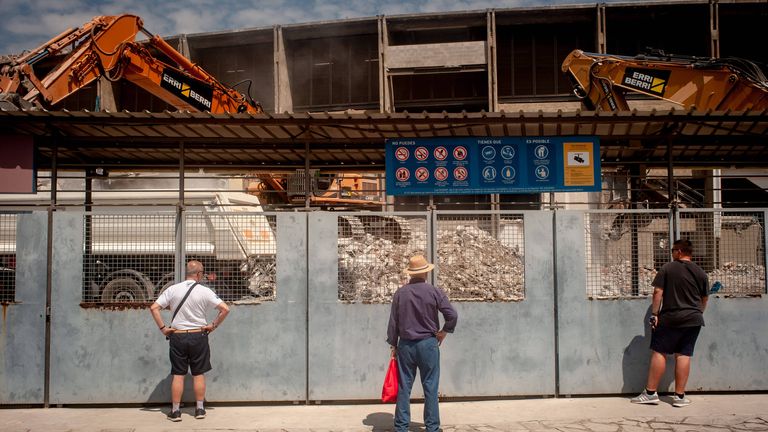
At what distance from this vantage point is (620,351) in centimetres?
760

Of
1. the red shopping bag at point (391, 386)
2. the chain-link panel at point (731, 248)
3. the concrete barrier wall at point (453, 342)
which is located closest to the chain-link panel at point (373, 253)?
the concrete barrier wall at point (453, 342)

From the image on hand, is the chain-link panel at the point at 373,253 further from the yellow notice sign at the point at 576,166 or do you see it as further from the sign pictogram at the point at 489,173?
the yellow notice sign at the point at 576,166

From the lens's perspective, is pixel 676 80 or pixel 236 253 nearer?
pixel 236 253

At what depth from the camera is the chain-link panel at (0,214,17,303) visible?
753 cm

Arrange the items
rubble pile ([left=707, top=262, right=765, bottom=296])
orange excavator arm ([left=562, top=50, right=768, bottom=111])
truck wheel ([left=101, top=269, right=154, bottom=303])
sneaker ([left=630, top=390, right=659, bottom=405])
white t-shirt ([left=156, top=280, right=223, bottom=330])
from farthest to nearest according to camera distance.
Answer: orange excavator arm ([left=562, top=50, right=768, bottom=111])
rubble pile ([left=707, top=262, right=765, bottom=296])
truck wheel ([left=101, top=269, right=154, bottom=303])
sneaker ([left=630, top=390, right=659, bottom=405])
white t-shirt ([left=156, top=280, right=223, bottom=330])

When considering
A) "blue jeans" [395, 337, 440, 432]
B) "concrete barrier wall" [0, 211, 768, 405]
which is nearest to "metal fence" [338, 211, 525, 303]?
"concrete barrier wall" [0, 211, 768, 405]

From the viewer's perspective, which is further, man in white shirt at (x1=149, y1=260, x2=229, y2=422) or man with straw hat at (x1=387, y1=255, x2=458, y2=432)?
man in white shirt at (x1=149, y1=260, x2=229, y2=422)

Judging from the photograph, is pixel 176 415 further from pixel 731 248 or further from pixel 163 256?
pixel 731 248

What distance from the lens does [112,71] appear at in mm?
11375

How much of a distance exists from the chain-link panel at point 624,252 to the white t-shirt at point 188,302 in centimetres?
437

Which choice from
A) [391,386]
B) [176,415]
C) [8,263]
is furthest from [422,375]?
[8,263]

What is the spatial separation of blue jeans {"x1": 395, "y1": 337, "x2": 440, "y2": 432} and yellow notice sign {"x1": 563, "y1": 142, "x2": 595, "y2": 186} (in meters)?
3.19

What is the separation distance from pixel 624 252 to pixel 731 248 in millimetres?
1287

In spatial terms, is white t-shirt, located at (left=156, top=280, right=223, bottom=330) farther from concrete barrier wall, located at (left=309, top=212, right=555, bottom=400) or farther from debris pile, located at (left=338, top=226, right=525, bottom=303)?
debris pile, located at (left=338, top=226, right=525, bottom=303)
